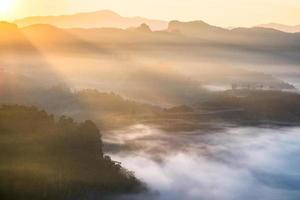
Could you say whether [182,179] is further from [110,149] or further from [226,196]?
[110,149]

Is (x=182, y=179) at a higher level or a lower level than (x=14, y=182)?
higher

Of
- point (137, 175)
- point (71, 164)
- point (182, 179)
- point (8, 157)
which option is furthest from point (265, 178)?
point (8, 157)

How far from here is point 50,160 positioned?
104m

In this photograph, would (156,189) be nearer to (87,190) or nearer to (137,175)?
(137,175)

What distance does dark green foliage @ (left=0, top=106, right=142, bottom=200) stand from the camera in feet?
310

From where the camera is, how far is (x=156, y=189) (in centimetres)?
13838

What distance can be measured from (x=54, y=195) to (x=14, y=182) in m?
9.85

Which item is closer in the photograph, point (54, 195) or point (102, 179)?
point (54, 195)

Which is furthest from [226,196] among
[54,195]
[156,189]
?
[54,195]

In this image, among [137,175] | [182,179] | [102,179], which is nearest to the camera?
[102,179]

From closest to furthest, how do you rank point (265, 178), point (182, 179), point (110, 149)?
point (182, 179)
point (265, 178)
point (110, 149)

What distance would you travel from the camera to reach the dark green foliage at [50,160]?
94.5 metres

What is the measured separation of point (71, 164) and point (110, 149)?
90.1m

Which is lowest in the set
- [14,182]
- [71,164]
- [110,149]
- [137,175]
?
[14,182]
